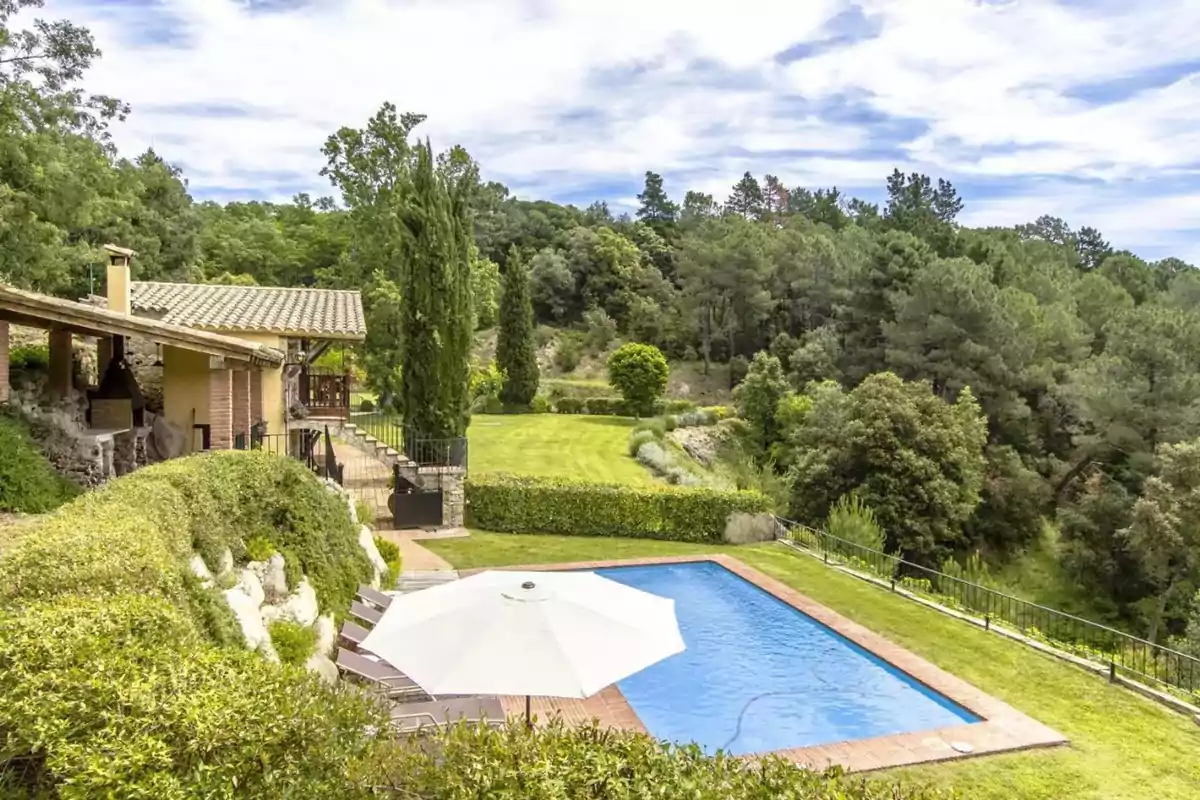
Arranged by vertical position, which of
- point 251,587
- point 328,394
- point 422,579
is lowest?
point 422,579

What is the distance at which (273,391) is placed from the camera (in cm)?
1848

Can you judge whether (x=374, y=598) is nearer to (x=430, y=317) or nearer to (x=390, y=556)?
(x=390, y=556)

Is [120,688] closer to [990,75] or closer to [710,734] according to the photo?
[710,734]

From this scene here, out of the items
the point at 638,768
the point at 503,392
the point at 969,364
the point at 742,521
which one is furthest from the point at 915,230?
the point at 638,768

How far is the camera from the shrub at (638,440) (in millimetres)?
33219

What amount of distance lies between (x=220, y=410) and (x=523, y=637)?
8107 mm

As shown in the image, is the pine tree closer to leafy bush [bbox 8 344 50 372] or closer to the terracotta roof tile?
the terracotta roof tile

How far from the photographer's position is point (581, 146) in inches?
1558

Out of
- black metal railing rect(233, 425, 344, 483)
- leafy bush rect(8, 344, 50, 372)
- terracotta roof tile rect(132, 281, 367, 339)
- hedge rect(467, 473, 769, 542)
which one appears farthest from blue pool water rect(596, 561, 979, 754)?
leafy bush rect(8, 344, 50, 372)

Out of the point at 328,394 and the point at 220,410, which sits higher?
the point at 328,394

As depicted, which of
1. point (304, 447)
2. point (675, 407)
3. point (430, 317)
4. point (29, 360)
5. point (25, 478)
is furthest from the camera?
point (675, 407)

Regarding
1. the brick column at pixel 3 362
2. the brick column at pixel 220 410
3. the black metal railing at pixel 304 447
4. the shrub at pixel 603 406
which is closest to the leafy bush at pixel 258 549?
the brick column at pixel 220 410

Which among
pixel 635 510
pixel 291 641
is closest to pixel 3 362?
pixel 291 641

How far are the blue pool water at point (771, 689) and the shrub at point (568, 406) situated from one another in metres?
30.7
